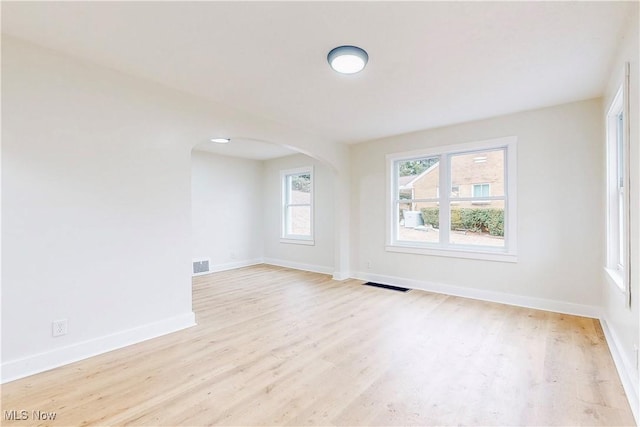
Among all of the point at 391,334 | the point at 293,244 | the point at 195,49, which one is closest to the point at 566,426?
the point at 391,334

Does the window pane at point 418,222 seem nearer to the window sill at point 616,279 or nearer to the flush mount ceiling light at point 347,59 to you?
the window sill at point 616,279

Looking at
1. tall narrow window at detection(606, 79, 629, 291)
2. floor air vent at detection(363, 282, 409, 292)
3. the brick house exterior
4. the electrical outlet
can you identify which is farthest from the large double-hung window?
the electrical outlet

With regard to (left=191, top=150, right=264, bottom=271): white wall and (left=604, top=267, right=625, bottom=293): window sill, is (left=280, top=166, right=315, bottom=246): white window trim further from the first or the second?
(left=604, top=267, right=625, bottom=293): window sill

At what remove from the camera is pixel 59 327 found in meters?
2.44

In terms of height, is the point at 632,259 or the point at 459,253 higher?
the point at 632,259

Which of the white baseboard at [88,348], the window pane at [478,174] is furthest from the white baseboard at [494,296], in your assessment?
the white baseboard at [88,348]

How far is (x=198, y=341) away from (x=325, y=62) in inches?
111

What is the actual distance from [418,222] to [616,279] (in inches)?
100

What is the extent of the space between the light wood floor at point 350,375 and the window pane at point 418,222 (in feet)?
4.66

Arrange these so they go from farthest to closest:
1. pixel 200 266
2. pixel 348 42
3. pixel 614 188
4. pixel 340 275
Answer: pixel 200 266 < pixel 340 275 < pixel 614 188 < pixel 348 42

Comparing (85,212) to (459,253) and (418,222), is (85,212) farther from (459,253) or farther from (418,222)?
(459,253)

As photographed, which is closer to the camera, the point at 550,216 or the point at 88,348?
the point at 88,348

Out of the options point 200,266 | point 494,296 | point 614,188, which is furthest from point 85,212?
point 614,188

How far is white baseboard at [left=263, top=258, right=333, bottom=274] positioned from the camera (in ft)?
20.0
